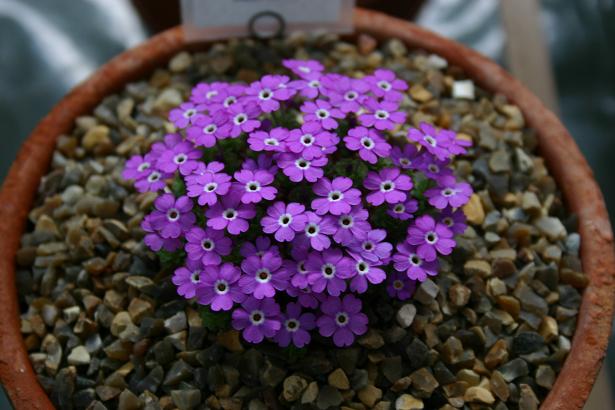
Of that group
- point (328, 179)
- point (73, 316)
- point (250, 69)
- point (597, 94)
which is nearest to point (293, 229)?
point (328, 179)

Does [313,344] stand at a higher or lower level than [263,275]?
lower

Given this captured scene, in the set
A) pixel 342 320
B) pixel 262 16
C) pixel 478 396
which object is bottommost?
pixel 478 396

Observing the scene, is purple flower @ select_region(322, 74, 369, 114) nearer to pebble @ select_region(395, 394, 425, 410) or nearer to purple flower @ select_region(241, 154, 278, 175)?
purple flower @ select_region(241, 154, 278, 175)

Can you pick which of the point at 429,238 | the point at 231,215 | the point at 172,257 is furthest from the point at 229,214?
the point at 429,238

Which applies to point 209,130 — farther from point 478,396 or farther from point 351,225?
point 478,396

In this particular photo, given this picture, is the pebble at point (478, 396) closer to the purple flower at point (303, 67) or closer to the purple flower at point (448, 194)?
the purple flower at point (448, 194)

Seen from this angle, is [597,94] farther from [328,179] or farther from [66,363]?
[66,363]
